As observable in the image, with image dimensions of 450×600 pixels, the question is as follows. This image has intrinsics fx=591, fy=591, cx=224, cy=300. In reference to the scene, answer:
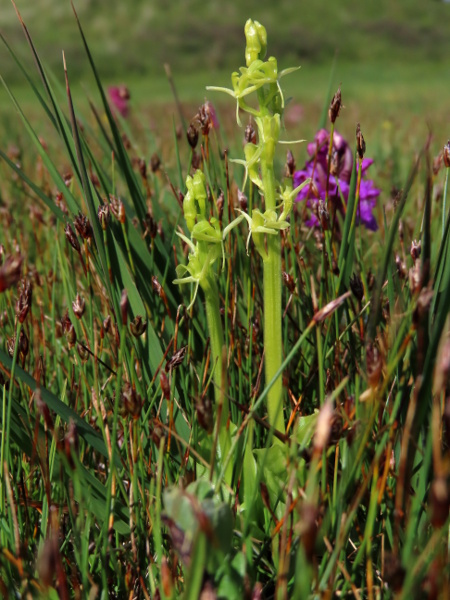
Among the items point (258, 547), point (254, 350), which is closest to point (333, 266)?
point (254, 350)

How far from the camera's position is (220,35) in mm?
29641

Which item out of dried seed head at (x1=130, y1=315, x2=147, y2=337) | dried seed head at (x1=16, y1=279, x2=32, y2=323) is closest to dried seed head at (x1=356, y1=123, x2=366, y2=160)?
dried seed head at (x1=130, y1=315, x2=147, y2=337)

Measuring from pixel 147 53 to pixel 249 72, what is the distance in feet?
97.8

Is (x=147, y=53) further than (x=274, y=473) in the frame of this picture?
Yes

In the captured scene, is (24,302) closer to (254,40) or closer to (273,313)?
(273,313)

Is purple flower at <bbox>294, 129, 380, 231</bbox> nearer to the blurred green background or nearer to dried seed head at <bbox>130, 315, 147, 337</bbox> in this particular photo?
dried seed head at <bbox>130, 315, 147, 337</bbox>

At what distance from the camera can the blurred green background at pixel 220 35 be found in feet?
85.2

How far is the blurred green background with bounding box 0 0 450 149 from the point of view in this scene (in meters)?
26.0

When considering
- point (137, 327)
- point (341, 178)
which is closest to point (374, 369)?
point (137, 327)

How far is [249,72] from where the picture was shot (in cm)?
71

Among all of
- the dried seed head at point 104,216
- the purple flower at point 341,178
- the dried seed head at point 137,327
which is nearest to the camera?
the dried seed head at point 137,327

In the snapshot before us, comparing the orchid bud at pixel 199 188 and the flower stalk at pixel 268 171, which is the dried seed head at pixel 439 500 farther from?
the orchid bud at pixel 199 188

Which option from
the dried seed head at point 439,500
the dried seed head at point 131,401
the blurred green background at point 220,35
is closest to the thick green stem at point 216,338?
the dried seed head at point 131,401

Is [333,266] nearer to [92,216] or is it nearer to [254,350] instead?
[254,350]
